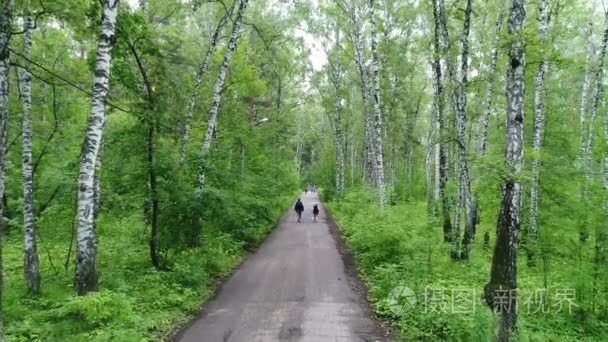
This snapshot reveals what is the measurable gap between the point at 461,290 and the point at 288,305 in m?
3.64

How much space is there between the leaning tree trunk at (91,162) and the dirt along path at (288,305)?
1.96 m

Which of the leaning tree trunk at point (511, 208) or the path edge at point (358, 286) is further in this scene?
the path edge at point (358, 286)

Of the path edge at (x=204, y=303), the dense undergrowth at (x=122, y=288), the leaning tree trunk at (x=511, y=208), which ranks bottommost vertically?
the path edge at (x=204, y=303)

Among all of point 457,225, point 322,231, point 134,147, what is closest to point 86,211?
point 134,147

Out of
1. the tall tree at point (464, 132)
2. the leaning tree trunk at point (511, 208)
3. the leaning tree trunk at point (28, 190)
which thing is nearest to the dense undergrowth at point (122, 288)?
the leaning tree trunk at point (28, 190)

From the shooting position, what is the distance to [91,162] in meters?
6.64

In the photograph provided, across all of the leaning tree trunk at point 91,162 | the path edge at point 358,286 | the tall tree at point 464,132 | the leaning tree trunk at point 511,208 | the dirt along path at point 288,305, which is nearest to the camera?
the leaning tree trunk at point 511,208

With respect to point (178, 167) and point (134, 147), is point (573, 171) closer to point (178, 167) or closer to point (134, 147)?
point (178, 167)

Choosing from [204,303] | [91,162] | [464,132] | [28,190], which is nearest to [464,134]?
[464,132]

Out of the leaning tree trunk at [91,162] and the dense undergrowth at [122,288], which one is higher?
the leaning tree trunk at [91,162]

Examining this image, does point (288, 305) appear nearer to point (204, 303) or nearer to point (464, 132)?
point (204, 303)

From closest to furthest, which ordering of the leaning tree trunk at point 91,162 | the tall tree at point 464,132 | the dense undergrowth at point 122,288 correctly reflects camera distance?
1. the dense undergrowth at point 122,288
2. the leaning tree trunk at point 91,162
3. the tall tree at point 464,132

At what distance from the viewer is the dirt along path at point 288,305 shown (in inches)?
278

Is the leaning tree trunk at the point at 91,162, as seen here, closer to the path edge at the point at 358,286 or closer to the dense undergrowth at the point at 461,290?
the path edge at the point at 358,286
